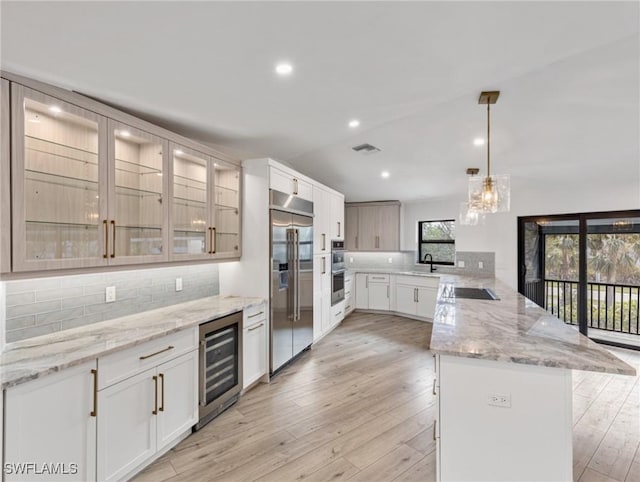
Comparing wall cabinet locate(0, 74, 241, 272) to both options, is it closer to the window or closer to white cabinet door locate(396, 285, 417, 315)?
white cabinet door locate(396, 285, 417, 315)

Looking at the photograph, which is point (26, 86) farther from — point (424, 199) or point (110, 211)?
point (424, 199)

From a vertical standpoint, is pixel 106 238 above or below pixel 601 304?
above

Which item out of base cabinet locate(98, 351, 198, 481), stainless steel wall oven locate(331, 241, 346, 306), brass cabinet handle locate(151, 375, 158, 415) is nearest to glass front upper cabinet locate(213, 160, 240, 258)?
base cabinet locate(98, 351, 198, 481)

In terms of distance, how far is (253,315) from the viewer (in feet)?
10.1

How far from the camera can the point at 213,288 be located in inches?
131

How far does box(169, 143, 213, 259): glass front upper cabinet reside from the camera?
2580 millimetres

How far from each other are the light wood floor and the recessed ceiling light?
8.41 ft

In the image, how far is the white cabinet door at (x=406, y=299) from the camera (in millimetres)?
5883

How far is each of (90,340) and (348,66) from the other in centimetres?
229

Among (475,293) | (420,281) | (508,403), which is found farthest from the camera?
(420,281)

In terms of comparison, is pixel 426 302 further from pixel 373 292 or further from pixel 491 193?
pixel 491 193

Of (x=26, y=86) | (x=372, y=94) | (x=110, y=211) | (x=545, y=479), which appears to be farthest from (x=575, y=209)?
(x=26, y=86)

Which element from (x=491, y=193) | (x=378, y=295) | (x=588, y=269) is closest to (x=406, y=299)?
(x=378, y=295)

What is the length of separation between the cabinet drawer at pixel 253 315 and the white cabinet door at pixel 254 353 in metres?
0.04
